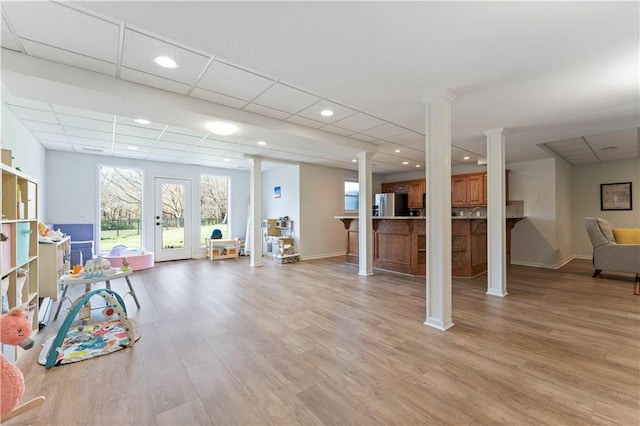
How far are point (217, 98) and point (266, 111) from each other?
24.7 inches

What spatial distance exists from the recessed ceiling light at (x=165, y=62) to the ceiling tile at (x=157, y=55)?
0.10ft

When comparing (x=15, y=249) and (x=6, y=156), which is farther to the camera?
(x=6, y=156)

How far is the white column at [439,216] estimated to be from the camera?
287cm

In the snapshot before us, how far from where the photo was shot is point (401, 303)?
3564 mm

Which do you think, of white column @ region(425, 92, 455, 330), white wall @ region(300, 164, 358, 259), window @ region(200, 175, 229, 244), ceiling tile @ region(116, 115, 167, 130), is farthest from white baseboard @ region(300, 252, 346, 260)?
white column @ region(425, 92, 455, 330)

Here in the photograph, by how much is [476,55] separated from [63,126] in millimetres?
5478

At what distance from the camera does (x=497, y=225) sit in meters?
4.02

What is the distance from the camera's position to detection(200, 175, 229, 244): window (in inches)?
299

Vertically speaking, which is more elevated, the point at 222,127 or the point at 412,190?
the point at 222,127

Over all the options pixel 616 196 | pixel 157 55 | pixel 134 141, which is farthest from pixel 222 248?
pixel 616 196

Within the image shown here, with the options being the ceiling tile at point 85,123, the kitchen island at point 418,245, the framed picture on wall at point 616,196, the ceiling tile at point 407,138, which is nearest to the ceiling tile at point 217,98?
the ceiling tile at point 85,123

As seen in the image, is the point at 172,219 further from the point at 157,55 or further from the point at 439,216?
the point at 439,216

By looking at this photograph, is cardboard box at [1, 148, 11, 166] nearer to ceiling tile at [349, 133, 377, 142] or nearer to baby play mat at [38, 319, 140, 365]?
baby play mat at [38, 319, 140, 365]

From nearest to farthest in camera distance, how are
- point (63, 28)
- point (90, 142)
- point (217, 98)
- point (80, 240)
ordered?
point (63, 28) < point (217, 98) < point (90, 142) < point (80, 240)
